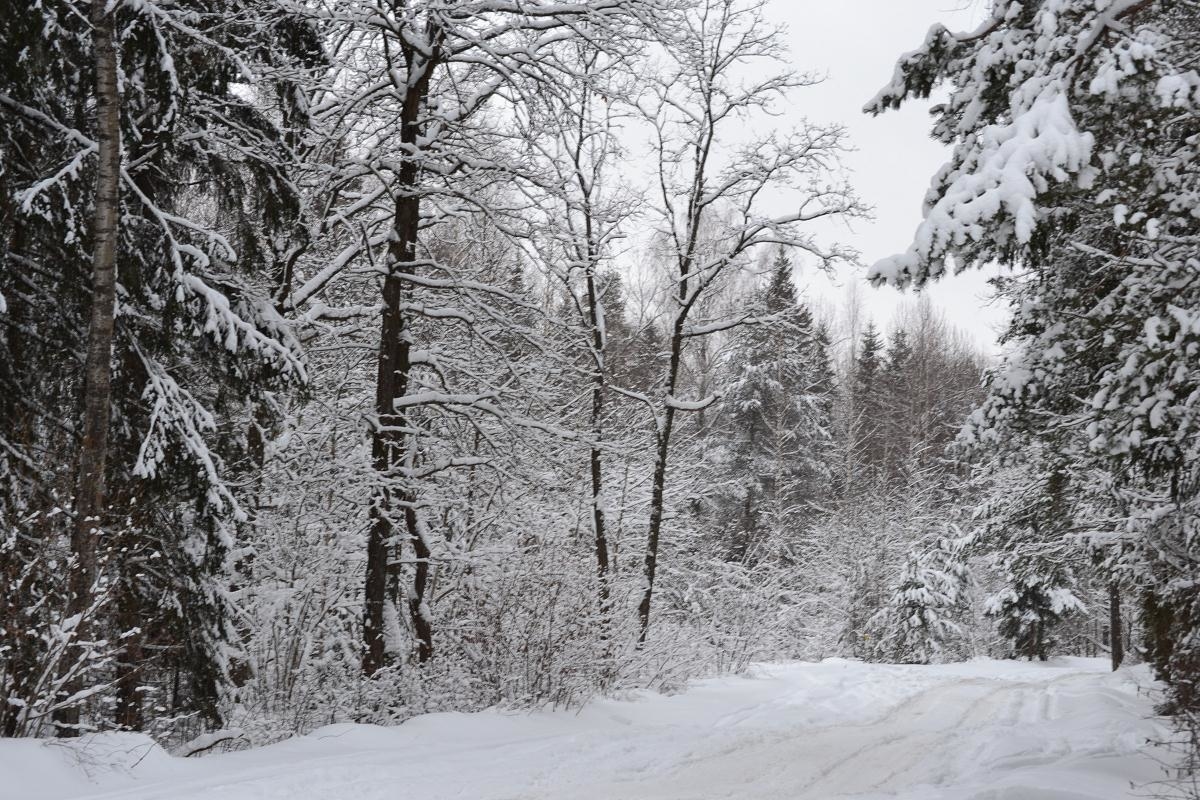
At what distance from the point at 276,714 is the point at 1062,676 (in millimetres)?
16154

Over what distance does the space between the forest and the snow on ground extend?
1.44ft

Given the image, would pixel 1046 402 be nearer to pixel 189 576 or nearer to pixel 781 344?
pixel 189 576

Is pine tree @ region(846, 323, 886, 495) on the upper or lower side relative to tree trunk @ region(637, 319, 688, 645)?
upper

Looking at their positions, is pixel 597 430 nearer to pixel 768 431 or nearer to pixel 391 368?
pixel 391 368

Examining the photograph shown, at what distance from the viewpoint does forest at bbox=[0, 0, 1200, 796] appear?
5.70 meters

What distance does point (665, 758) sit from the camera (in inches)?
267

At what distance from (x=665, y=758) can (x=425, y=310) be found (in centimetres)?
497

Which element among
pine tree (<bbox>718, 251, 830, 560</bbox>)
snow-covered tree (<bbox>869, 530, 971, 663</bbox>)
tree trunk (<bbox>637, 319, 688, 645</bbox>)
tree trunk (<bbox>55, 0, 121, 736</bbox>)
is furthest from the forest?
pine tree (<bbox>718, 251, 830, 560</bbox>)

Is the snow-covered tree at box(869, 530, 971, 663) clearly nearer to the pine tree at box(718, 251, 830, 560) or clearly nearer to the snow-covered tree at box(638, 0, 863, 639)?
the pine tree at box(718, 251, 830, 560)

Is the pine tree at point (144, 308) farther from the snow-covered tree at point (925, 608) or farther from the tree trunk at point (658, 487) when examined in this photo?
the snow-covered tree at point (925, 608)

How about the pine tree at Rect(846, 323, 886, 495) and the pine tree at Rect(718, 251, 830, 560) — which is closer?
the pine tree at Rect(718, 251, 830, 560)

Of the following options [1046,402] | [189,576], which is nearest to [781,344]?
[1046,402]

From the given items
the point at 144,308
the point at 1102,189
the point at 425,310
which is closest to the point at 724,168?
the point at 425,310

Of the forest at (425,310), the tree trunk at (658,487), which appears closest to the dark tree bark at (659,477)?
the tree trunk at (658,487)
